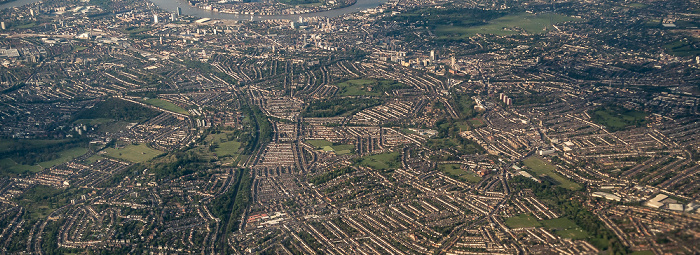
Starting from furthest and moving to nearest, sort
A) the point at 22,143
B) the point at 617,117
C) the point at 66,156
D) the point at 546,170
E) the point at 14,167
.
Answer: the point at 617,117
the point at 22,143
the point at 66,156
the point at 14,167
the point at 546,170

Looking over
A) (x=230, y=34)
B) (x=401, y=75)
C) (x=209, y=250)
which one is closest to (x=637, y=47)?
(x=401, y=75)

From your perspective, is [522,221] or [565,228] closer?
[565,228]

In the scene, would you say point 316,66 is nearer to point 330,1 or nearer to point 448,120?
point 448,120

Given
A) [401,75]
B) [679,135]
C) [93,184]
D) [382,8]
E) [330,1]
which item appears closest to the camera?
[93,184]

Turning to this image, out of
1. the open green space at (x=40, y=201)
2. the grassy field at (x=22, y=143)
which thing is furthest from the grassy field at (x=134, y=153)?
the open green space at (x=40, y=201)

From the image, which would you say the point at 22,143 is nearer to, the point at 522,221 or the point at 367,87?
the point at 367,87

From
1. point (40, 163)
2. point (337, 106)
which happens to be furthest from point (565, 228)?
point (40, 163)
